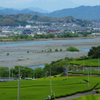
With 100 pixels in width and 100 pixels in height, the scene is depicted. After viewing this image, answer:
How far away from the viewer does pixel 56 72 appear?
27.3m

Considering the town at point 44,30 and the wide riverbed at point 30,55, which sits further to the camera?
the town at point 44,30

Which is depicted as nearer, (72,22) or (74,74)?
(74,74)

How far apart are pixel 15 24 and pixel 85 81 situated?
419 ft

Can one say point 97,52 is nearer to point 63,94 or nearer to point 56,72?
point 56,72

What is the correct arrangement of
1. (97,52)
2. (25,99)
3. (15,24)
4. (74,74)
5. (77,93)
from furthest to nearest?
1. (15,24)
2. (97,52)
3. (74,74)
4. (77,93)
5. (25,99)

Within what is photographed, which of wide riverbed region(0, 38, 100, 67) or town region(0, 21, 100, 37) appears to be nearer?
wide riverbed region(0, 38, 100, 67)

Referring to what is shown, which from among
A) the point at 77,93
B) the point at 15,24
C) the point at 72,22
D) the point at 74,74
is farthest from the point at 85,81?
the point at 72,22

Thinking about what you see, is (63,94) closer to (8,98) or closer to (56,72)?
(8,98)

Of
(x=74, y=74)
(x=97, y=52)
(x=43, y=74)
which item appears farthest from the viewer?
(x=97, y=52)

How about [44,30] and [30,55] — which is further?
[44,30]

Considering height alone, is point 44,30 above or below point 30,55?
above

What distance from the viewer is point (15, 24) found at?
14438 cm

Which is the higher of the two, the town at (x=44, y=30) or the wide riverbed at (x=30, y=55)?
the town at (x=44, y=30)

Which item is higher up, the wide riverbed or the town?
the town
